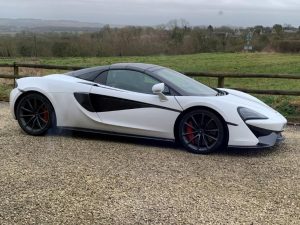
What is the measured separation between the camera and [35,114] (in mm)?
7301

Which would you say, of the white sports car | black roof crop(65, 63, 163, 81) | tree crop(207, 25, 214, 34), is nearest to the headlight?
the white sports car

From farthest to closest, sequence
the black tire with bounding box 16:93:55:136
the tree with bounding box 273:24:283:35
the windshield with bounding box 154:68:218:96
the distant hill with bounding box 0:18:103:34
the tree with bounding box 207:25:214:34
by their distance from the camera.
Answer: the tree with bounding box 273:24:283:35
the tree with bounding box 207:25:214:34
the distant hill with bounding box 0:18:103:34
the black tire with bounding box 16:93:55:136
the windshield with bounding box 154:68:218:96

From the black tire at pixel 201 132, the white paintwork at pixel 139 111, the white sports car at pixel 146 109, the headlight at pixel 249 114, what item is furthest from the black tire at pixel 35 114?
the headlight at pixel 249 114

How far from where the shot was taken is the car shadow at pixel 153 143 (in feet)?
21.4

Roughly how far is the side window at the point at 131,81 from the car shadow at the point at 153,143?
790mm

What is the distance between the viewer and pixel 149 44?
4369 centimetres

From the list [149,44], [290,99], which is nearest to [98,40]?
[149,44]

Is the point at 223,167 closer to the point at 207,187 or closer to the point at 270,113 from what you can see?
the point at 207,187

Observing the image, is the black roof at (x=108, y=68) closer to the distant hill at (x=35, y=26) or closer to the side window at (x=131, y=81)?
the side window at (x=131, y=81)

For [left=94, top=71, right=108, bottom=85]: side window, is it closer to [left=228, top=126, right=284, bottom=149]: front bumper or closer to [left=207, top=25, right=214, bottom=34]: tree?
[left=228, top=126, right=284, bottom=149]: front bumper

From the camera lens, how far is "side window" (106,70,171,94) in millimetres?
6766

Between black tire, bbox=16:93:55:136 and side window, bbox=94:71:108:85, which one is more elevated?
side window, bbox=94:71:108:85

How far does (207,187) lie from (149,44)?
129 ft

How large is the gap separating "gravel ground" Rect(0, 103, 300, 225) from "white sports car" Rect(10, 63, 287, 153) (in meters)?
0.25
